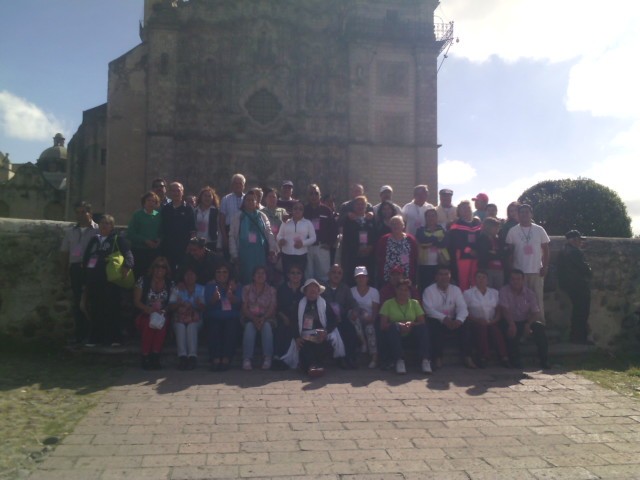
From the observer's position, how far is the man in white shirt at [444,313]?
7.75 meters

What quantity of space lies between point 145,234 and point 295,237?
233 centimetres

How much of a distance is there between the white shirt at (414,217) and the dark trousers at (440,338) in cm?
Answer: 198

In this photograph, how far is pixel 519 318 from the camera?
8.14 meters

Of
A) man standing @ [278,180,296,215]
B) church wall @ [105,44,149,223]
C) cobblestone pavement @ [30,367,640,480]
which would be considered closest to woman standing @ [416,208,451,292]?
cobblestone pavement @ [30,367,640,480]

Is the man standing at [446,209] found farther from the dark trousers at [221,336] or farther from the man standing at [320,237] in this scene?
the dark trousers at [221,336]

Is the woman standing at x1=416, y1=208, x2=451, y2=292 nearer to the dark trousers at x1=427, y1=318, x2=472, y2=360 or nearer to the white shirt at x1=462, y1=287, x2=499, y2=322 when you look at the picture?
the white shirt at x1=462, y1=287, x2=499, y2=322

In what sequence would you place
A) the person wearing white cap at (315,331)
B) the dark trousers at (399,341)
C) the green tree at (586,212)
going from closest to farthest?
the person wearing white cap at (315,331) → the dark trousers at (399,341) → the green tree at (586,212)

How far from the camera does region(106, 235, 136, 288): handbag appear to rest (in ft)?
24.3

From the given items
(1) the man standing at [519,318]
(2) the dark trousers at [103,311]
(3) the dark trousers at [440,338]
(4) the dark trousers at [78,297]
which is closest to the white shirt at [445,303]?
(3) the dark trousers at [440,338]

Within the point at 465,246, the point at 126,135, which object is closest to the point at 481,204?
the point at 465,246

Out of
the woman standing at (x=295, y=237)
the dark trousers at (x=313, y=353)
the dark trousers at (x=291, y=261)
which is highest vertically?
the woman standing at (x=295, y=237)

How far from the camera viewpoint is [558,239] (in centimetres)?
1002

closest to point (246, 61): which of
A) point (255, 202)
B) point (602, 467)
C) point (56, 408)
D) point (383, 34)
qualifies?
point (383, 34)

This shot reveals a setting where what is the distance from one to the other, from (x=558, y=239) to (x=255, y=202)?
5879 mm
